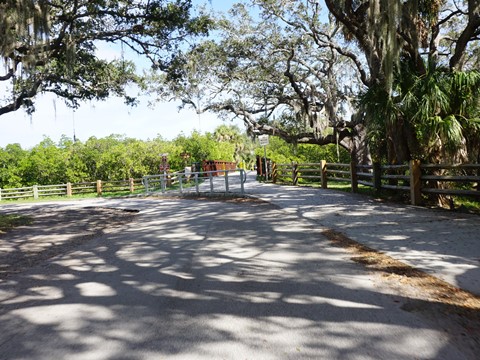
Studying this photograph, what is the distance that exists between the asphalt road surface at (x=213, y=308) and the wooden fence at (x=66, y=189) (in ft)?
75.2

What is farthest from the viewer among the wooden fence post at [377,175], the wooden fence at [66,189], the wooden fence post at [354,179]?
the wooden fence at [66,189]

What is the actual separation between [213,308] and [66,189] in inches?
1104

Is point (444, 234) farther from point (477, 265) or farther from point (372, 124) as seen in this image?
point (372, 124)

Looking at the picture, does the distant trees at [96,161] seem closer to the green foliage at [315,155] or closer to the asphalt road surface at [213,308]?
the green foliage at [315,155]

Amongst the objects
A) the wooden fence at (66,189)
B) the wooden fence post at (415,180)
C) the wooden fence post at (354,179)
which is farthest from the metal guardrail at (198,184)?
the wooden fence post at (415,180)

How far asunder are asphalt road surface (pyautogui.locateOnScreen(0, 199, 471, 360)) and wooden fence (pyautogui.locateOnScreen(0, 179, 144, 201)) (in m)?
22.9

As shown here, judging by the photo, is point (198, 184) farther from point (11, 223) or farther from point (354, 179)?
point (11, 223)

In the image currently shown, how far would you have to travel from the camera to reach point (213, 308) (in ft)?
12.3

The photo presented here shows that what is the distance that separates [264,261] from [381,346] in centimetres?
261

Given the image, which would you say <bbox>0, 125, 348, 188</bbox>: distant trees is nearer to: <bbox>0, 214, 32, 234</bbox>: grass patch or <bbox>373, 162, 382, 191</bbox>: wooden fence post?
<bbox>373, 162, 382, 191</bbox>: wooden fence post

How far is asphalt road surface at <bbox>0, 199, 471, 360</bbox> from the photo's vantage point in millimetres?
2934

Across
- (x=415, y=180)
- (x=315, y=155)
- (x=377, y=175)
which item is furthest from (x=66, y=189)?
(x=415, y=180)

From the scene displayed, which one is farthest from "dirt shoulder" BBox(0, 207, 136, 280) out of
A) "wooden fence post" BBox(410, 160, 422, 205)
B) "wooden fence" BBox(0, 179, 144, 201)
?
"wooden fence" BBox(0, 179, 144, 201)

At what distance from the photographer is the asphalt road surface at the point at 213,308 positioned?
2.93m
